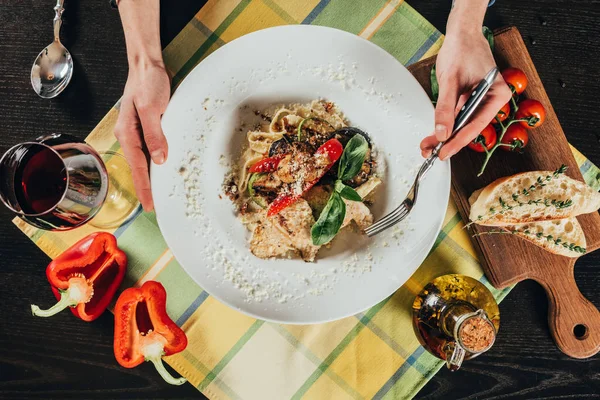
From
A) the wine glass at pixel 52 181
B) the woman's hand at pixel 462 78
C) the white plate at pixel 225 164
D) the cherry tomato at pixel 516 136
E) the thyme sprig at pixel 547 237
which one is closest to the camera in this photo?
the wine glass at pixel 52 181

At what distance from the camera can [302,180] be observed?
97.3 inches

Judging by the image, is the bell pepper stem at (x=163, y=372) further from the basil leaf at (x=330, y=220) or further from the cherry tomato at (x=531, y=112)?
the cherry tomato at (x=531, y=112)

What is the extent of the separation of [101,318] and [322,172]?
153 centimetres

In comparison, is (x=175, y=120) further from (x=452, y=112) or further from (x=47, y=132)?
(x=452, y=112)

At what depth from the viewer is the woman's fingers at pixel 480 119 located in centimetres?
244

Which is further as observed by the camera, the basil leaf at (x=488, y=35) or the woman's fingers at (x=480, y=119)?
the basil leaf at (x=488, y=35)

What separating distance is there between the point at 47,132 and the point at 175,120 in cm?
93

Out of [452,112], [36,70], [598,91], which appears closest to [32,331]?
[36,70]

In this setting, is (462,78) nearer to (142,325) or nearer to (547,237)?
(547,237)

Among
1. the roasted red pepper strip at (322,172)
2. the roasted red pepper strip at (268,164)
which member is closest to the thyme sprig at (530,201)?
the roasted red pepper strip at (322,172)

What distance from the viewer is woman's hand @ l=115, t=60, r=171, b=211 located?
8.14 feet

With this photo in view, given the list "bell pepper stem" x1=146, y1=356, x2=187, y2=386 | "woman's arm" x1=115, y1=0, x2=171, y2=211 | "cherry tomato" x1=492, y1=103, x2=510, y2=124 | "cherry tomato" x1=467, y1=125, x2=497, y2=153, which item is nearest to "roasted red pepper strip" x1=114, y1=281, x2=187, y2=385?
"bell pepper stem" x1=146, y1=356, x2=187, y2=386

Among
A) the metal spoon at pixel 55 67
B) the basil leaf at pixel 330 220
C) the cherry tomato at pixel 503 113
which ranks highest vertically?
the cherry tomato at pixel 503 113

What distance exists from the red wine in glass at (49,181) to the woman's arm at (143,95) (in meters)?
0.23
